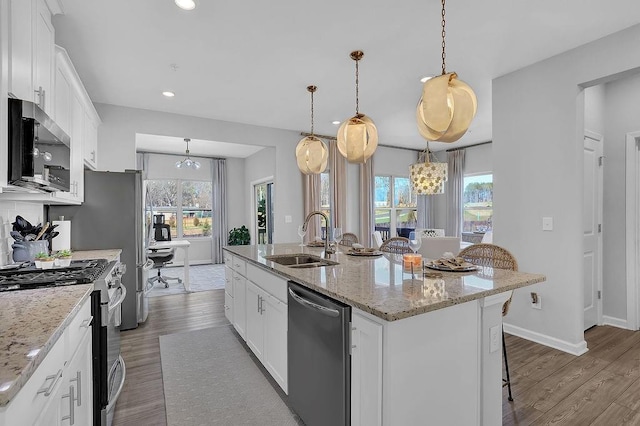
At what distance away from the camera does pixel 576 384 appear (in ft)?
7.80

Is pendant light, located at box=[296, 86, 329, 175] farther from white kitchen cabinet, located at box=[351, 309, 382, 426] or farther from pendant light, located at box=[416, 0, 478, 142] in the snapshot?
white kitchen cabinet, located at box=[351, 309, 382, 426]

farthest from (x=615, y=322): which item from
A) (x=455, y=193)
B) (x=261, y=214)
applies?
(x=261, y=214)

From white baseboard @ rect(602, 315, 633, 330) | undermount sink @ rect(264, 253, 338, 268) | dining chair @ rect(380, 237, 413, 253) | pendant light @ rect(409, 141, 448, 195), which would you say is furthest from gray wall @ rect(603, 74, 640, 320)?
undermount sink @ rect(264, 253, 338, 268)

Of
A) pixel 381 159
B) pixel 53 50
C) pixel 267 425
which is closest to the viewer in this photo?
pixel 267 425

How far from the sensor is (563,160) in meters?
3.00

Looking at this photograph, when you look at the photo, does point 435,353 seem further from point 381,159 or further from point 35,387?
point 381,159

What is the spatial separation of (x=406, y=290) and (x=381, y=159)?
603 centimetres

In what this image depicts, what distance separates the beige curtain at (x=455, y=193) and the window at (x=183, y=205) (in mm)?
5847

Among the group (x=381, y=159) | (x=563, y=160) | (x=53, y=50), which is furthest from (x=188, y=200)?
(x=563, y=160)

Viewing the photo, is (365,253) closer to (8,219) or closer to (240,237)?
(8,219)

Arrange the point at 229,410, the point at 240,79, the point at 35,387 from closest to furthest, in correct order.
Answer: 1. the point at 35,387
2. the point at 229,410
3. the point at 240,79

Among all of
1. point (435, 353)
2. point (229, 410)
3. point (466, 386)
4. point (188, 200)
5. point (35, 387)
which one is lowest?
point (229, 410)

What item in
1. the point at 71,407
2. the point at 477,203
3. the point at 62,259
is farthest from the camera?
the point at 477,203

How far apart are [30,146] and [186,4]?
1.41 meters
